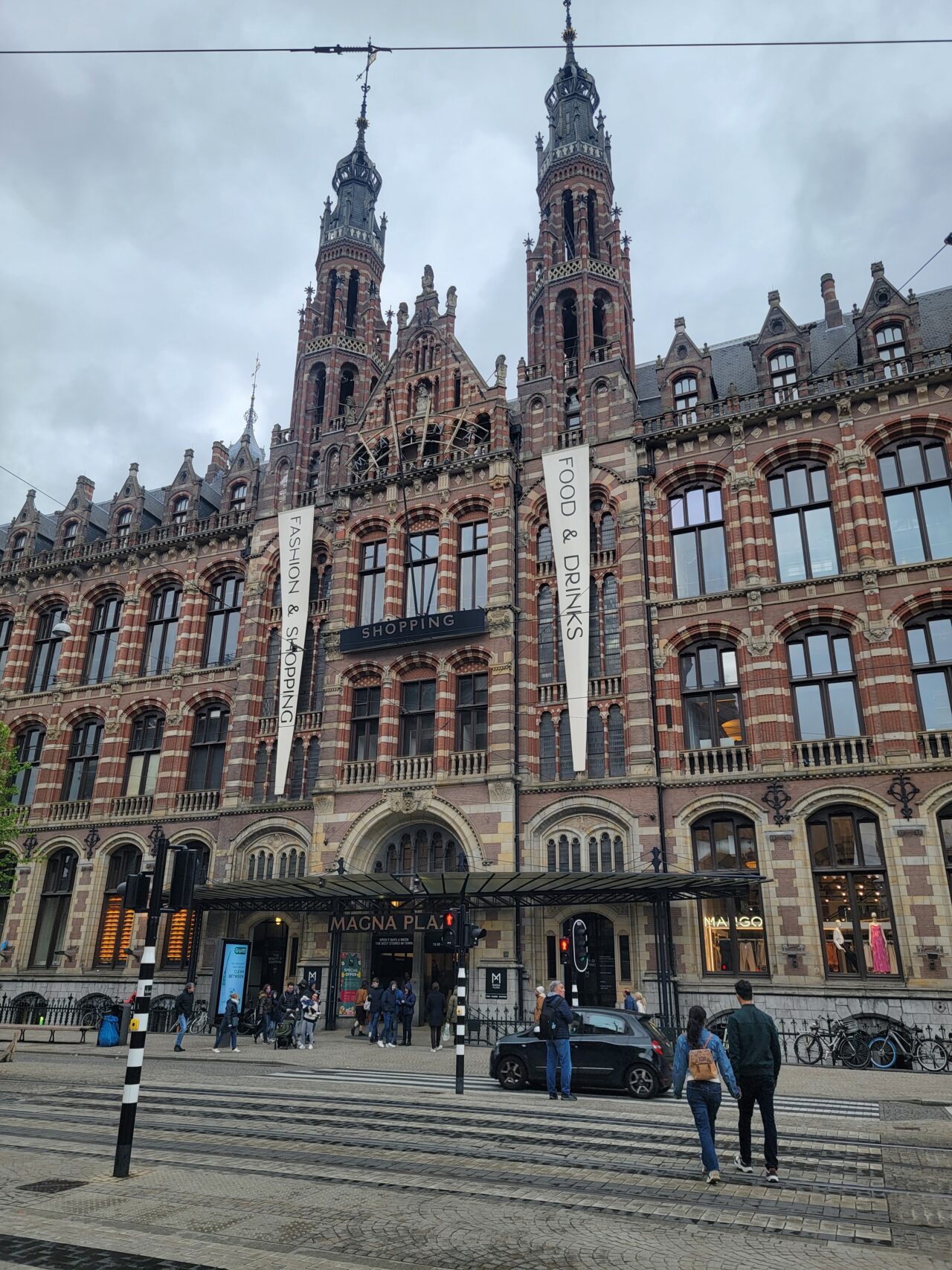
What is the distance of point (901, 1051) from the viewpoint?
66.6 feet

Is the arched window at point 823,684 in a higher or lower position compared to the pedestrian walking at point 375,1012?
higher

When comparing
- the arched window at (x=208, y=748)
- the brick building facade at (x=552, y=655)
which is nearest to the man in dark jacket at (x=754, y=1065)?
the brick building facade at (x=552, y=655)

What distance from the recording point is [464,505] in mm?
32562

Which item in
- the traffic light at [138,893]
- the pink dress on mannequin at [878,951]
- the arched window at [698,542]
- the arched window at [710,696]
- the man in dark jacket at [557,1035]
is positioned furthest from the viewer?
the arched window at [698,542]

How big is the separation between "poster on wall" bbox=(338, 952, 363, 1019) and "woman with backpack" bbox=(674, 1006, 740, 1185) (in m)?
21.6

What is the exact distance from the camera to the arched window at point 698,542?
28.9 m

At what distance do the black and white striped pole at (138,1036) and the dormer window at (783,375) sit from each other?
25.7m

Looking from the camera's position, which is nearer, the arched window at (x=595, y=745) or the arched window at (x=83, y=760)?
the arched window at (x=595, y=745)

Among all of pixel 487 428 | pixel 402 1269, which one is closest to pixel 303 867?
pixel 487 428

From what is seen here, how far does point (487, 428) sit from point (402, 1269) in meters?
29.8

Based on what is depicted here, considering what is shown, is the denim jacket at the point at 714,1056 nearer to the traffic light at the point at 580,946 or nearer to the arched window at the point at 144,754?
the traffic light at the point at 580,946

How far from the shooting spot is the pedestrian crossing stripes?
13.5 meters

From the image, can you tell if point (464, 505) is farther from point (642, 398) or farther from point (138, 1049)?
point (138, 1049)

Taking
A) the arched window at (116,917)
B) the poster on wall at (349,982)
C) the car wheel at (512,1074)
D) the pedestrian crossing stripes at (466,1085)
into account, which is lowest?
the pedestrian crossing stripes at (466,1085)
